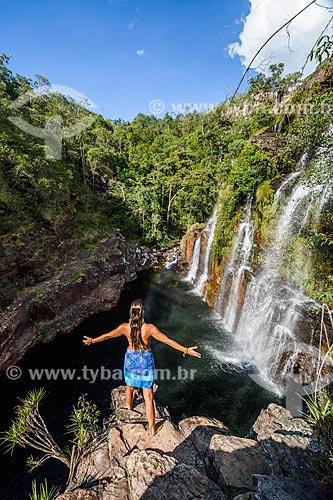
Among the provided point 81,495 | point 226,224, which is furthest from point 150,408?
point 226,224

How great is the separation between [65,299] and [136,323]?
1010 centimetres

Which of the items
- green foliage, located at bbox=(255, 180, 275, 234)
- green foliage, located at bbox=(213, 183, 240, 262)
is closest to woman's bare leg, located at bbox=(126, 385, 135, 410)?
green foliage, located at bbox=(255, 180, 275, 234)

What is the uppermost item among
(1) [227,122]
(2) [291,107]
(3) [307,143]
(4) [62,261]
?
(1) [227,122]

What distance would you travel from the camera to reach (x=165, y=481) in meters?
2.49

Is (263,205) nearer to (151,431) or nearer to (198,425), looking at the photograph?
(198,425)

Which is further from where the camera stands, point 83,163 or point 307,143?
point 83,163

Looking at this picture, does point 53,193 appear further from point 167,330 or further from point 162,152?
point 162,152

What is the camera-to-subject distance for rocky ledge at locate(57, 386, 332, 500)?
234 centimetres

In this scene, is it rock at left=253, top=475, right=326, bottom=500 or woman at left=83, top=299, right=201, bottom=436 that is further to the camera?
woman at left=83, top=299, right=201, bottom=436

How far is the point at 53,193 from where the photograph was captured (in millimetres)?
15320

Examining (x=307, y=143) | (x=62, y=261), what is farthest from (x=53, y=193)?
(x=307, y=143)

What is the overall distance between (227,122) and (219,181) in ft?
36.2

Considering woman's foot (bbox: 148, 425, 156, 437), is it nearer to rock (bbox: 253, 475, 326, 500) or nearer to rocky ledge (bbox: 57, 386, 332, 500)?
rocky ledge (bbox: 57, 386, 332, 500)

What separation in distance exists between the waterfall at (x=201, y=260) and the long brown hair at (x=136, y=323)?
12.3m
